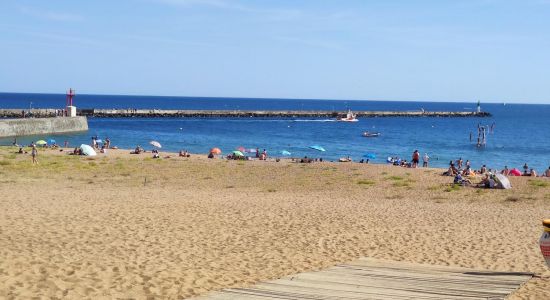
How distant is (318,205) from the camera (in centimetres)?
1723

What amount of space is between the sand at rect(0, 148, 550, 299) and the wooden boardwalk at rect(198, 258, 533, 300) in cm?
52

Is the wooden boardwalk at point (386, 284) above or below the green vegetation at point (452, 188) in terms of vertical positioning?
above

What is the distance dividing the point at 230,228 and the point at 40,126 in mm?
48893

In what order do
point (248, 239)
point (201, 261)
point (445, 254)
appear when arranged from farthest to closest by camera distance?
point (248, 239) → point (445, 254) → point (201, 261)

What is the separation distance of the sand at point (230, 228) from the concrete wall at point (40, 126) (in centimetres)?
Result: 3032

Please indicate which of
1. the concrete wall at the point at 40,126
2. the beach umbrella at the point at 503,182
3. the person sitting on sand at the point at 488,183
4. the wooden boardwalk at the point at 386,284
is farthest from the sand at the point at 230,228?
the concrete wall at the point at 40,126

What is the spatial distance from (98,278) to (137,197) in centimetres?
982

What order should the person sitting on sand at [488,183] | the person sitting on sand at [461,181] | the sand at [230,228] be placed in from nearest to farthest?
1. the sand at [230,228]
2. the person sitting on sand at [488,183]
3. the person sitting on sand at [461,181]

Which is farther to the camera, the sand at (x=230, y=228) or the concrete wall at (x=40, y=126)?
the concrete wall at (x=40, y=126)


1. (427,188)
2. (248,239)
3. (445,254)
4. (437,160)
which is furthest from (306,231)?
(437,160)

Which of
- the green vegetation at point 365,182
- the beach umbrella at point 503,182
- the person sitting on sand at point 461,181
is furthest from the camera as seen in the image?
the person sitting on sand at point 461,181

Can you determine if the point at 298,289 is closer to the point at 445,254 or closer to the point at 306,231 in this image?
the point at 445,254

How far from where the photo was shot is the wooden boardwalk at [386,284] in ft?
24.3

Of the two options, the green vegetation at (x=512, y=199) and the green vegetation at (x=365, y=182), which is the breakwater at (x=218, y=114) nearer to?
the green vegetation at (x=365, y=182)
